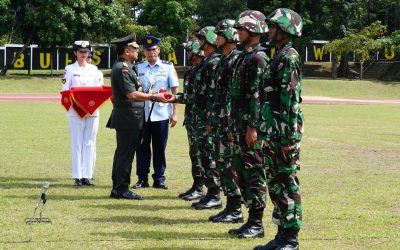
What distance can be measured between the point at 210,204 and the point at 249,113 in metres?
2.37

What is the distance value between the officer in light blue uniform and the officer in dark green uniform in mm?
790

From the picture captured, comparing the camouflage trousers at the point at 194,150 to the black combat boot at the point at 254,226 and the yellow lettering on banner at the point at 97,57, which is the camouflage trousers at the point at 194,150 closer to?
the black combat boot at the point at 254,226

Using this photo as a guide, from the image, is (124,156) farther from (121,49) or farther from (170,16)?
(170,16)

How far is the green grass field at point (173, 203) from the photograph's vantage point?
7.54m

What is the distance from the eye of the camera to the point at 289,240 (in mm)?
6871

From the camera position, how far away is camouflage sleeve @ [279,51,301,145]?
659cm

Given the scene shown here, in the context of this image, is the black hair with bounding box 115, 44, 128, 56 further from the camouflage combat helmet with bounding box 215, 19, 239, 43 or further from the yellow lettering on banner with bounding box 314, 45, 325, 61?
the yellow lettering on banner with bounding box 314, 45, 325, 61

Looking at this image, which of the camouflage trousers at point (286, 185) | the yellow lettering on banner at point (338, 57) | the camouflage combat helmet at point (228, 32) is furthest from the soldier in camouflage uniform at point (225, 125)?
the yellow lettering on banner at point (338, 57)

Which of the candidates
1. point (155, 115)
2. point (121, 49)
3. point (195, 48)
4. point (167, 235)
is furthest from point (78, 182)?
point (167, 235)

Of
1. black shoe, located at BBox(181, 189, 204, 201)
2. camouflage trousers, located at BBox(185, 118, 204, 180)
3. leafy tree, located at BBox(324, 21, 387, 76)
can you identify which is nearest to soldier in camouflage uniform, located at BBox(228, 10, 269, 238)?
camouflage trousers, located at BBox(185, 118, 204, 180)

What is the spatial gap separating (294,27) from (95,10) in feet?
156

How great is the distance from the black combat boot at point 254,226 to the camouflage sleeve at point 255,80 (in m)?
0.96

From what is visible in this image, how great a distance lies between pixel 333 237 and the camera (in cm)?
768

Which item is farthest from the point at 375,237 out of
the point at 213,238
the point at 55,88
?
the point at 55,88
